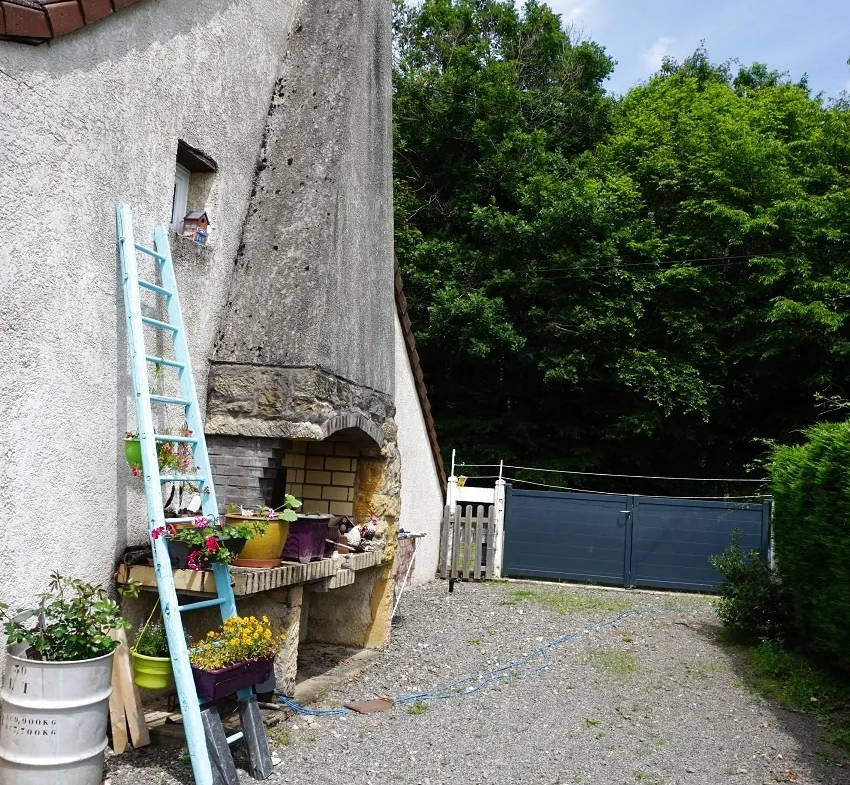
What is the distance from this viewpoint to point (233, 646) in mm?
4391

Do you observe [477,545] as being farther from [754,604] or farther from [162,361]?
[162,361]

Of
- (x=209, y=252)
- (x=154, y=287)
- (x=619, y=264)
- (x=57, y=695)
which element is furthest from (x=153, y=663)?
(x=619, y=264)

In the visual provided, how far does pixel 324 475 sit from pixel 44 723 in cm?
449

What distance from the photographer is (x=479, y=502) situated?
13898mm

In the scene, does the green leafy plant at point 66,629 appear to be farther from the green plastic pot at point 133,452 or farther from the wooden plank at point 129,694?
the green plastic pot at point 133,452

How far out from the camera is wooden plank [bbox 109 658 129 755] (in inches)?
173

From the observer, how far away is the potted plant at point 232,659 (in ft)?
13.7

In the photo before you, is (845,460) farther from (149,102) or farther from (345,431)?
(149,102)

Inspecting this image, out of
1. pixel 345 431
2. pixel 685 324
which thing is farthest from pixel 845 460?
pixel 685 324

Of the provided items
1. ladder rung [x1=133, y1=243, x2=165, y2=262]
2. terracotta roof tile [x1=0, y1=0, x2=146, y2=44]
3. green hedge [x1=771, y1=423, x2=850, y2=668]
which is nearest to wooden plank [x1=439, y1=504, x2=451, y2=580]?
green hedge [x1=771, y1=423, x2=850, y2=668]

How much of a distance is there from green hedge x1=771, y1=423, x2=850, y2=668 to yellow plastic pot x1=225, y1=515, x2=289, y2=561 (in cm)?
420

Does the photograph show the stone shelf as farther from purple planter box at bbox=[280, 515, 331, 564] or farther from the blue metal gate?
the blue metal gate

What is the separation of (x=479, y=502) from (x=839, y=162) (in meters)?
13.1

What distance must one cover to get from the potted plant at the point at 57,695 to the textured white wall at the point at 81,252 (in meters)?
0.35
